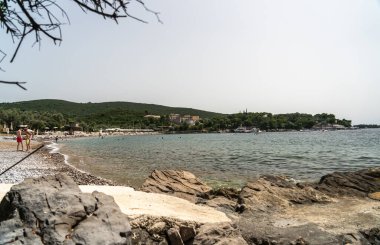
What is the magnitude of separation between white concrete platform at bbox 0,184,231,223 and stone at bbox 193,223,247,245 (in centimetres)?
28

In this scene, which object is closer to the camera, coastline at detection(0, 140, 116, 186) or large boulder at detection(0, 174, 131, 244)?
large boulder at detection(0, 174, 131, 244)

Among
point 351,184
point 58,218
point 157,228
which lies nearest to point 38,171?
point 351,184

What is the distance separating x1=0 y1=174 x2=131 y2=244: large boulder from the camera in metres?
4.60

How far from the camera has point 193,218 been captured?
6.58m

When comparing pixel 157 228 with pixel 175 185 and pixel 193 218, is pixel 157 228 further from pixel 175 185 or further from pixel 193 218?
pixel 175 185

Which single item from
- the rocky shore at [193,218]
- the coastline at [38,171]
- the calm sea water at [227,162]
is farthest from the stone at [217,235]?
the calm sea water at [227,162]

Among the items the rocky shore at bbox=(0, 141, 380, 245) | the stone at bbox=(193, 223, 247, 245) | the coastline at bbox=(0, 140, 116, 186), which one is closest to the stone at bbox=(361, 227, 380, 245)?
the rocky shore at bbox=(0, 141, 380, 245)

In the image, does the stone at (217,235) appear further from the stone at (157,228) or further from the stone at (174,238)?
the stone at (157,228)

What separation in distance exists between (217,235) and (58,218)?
268 centimetres

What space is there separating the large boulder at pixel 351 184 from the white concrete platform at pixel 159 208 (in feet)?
23.4

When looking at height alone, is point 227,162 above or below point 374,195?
below

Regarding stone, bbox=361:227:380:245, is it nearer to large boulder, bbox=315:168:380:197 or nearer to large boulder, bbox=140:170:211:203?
large boulder, bbox=315:168:380:197

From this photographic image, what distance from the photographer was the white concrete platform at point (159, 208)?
6.49 meters

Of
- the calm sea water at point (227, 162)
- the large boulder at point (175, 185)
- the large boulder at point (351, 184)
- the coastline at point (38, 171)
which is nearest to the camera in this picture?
the large boulder at point (175, 185)
